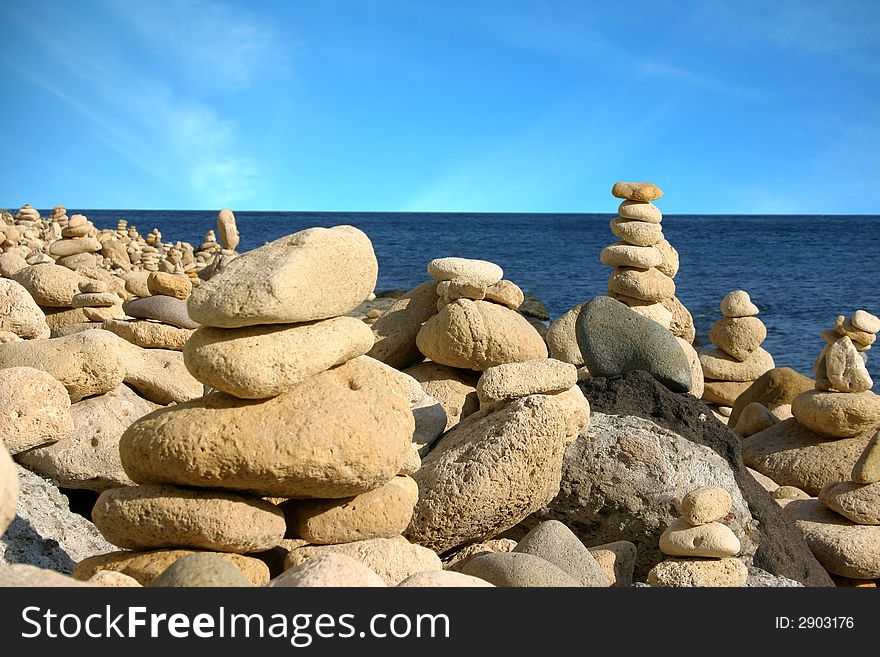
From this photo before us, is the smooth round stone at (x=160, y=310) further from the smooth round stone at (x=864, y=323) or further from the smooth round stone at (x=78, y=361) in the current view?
the smooth round stone at (x=864, y=323)

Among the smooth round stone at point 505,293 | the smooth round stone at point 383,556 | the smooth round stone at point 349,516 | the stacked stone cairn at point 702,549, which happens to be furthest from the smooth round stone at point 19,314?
the stacked stone cairn at point 702,549

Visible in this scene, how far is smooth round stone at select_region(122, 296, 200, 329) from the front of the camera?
6773mm

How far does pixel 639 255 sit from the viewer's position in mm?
9742

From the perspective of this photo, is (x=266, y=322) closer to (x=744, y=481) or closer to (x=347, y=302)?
(x=347, y=302)

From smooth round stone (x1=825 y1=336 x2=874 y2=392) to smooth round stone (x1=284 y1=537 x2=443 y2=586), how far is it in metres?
4.75

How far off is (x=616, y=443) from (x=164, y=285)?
353 cm

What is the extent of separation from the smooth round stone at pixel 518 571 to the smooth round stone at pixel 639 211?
617cm

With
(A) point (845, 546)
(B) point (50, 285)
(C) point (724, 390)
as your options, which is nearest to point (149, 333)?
(B) point (50, 285)

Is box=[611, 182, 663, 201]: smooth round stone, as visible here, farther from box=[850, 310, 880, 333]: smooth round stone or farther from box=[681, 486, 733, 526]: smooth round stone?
box=[681, 486, 733, 526]: smooth round stone

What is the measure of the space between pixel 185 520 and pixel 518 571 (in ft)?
4.82

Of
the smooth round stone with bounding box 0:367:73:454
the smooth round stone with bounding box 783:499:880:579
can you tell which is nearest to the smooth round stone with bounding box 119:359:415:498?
the smooth round stone with bounding box 0:367:73:454
